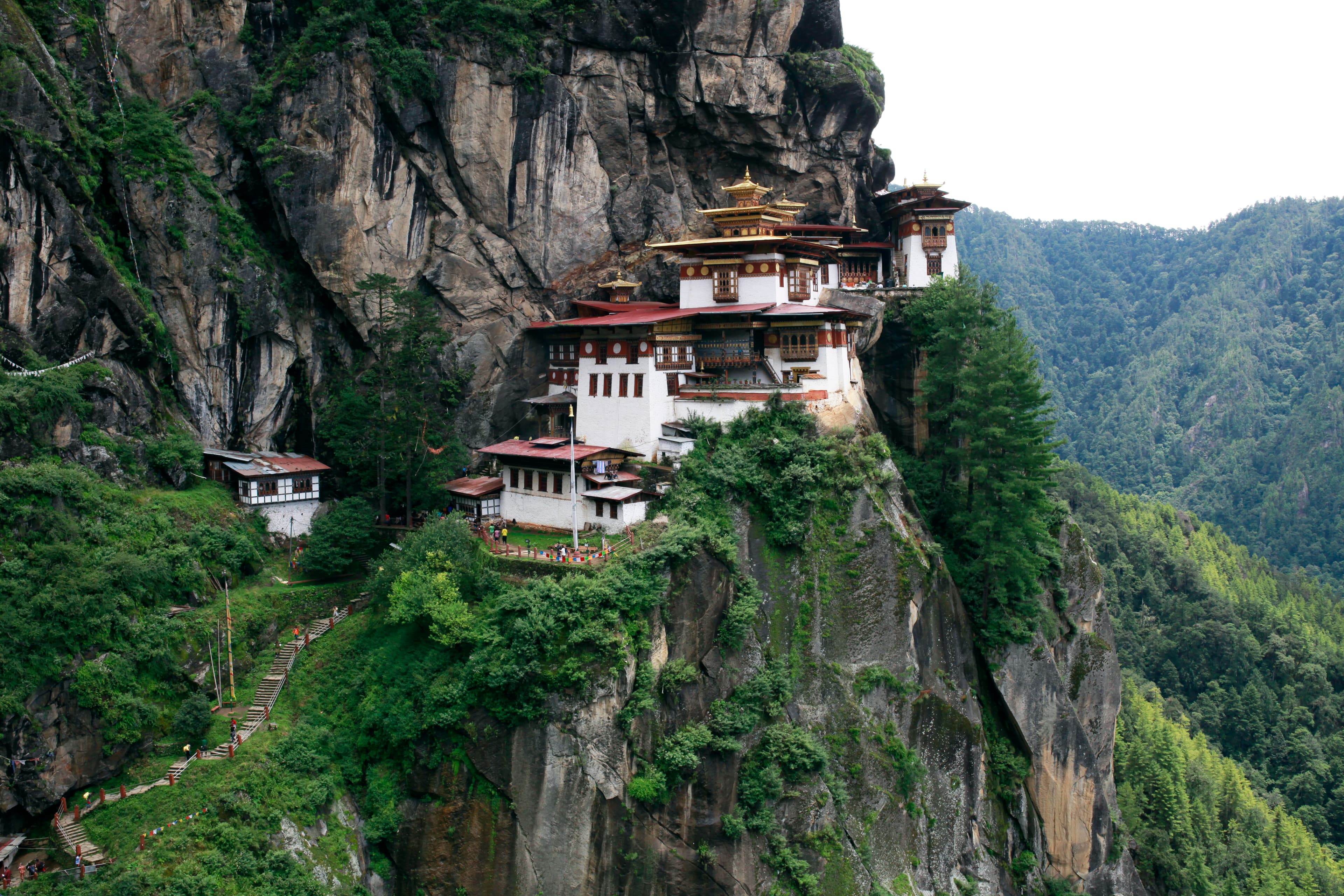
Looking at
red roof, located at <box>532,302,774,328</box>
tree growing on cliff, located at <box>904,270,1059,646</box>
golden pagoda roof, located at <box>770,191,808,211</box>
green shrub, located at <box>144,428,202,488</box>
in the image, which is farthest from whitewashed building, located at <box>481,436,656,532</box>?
golden pagoda roof, located at <box>770,191,808,211</box>

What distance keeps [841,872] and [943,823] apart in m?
5.45

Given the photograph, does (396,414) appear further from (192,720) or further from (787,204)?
(787,204)

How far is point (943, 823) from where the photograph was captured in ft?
116

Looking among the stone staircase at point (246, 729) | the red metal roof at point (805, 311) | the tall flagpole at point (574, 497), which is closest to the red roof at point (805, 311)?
the red metal roof at point (805, 311)

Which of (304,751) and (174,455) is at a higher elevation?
(174,455)

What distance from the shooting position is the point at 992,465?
1519 inches

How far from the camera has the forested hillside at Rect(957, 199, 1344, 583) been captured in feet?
394

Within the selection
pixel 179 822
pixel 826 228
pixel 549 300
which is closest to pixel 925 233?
pixel 826 228

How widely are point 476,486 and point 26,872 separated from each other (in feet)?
64.0

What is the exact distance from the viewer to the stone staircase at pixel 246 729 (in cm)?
2553

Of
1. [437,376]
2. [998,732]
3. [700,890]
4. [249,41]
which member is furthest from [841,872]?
[249,41]

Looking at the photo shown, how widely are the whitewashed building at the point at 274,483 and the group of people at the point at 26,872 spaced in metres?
14.4

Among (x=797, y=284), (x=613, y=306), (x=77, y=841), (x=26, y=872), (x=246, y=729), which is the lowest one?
(x=26, y=872)

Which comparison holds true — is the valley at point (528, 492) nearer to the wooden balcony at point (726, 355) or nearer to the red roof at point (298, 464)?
the wooden balcony at point (726, 355)
